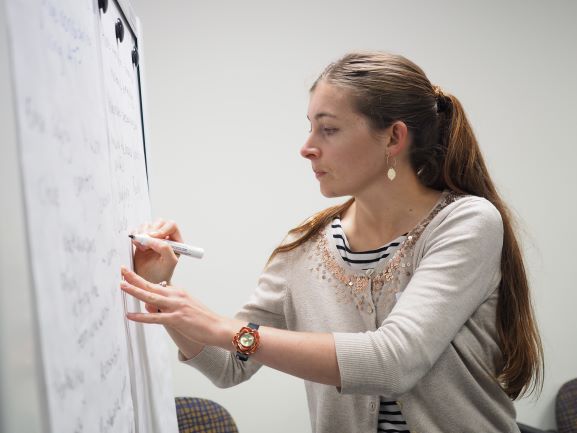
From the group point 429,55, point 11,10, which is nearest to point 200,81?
point 429,55

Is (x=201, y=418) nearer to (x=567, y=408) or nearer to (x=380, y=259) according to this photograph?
(x=380, y=259)

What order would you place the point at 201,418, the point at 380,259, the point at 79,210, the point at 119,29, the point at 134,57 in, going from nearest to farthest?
the point at 79,210 → the point at 119,29 → the point at 134,57 → the point at 380,259 → the point at 201,418

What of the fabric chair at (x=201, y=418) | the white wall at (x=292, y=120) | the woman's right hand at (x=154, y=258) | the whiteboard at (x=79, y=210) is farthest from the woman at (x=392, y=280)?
the white wall at (x=292, y=120)

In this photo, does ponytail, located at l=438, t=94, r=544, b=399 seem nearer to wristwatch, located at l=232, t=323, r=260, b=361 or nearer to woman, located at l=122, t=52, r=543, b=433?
woman, located at l=122, t=52, r=543, b=433

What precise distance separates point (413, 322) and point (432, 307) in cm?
5

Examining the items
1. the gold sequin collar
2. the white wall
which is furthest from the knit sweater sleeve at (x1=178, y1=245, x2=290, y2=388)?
the white wall

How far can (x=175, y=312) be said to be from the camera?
87 cm

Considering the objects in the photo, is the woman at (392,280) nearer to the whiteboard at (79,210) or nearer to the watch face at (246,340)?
the watch face at (246,340)

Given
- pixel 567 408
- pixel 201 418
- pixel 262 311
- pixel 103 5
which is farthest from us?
pixel 567 408

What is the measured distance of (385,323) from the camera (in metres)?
1.01

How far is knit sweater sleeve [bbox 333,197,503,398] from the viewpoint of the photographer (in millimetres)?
964

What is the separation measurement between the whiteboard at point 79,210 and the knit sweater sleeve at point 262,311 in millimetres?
249


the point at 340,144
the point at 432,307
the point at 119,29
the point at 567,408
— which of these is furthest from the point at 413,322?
the point at 567,408

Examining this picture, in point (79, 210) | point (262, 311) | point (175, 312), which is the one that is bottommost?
point (262, 311)
